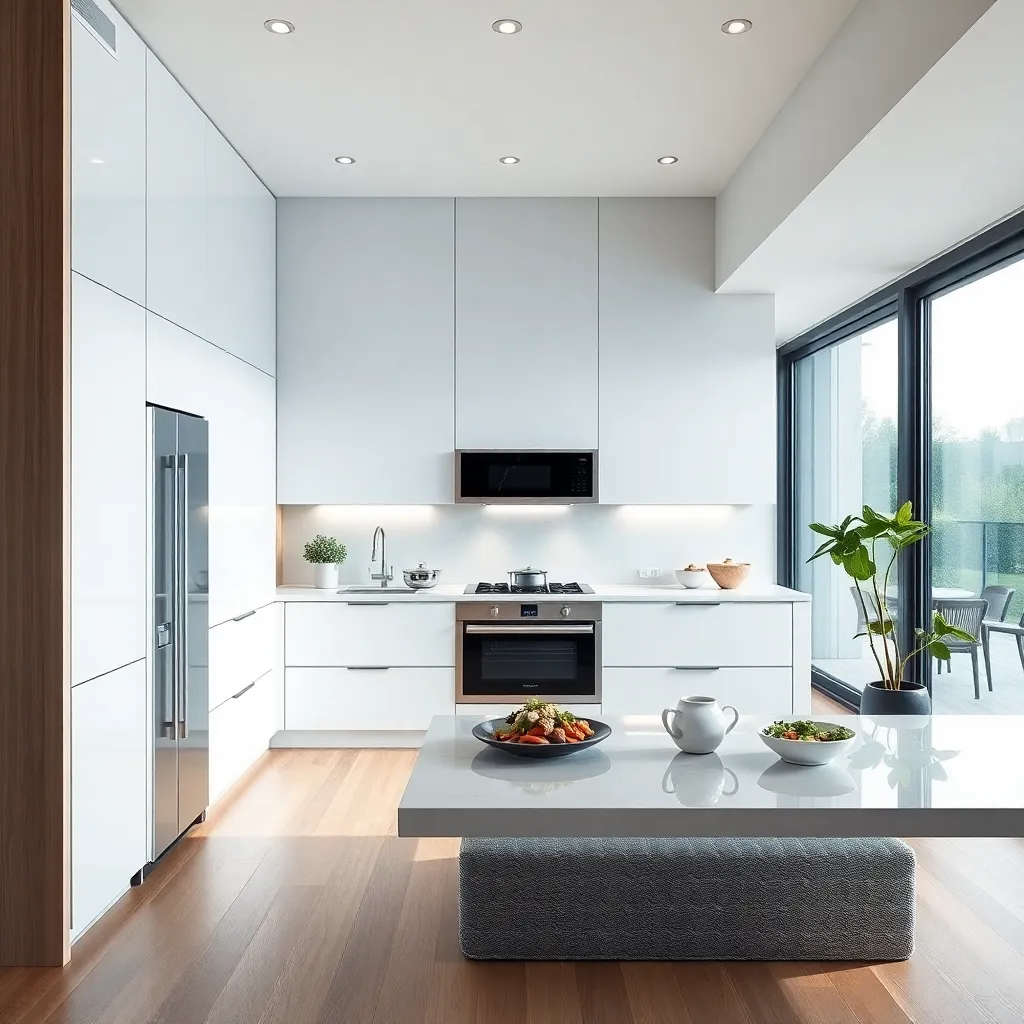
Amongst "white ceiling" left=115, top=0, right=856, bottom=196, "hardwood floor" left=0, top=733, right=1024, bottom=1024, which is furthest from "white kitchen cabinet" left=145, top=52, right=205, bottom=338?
"hardwood floor" left=0, top=733, right=1024, bottom=1024

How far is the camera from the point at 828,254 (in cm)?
414

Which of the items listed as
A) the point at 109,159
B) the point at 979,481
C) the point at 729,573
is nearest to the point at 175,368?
the point at 109,159

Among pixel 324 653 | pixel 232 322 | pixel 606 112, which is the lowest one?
pixel 324 653

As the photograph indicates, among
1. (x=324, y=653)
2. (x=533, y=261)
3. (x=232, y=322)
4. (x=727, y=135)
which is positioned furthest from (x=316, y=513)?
(x=727, y=135)

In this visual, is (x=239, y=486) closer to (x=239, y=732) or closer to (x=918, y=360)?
(x=239, y=732)

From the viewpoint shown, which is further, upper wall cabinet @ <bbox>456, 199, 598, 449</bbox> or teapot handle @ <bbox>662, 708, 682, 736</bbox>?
upper wall cabinet @ <bbox>456, 199, 598, 449</bbox>

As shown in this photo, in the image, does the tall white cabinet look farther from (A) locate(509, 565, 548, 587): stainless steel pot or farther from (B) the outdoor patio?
(B) the outdoor patio

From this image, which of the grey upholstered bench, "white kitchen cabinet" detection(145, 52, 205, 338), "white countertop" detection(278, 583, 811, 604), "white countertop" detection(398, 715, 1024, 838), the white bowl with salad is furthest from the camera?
"white countertop" detection(278, 583, 811, 604)

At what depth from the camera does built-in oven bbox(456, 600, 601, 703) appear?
4574 mm

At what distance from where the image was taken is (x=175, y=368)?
3303mm

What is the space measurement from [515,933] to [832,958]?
2.88 feet

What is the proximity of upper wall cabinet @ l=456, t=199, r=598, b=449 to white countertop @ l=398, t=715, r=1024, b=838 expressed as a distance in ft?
9.44

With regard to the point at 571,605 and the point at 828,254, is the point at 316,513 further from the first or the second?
the point at 828,254

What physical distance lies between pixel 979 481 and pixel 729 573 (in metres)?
1.34
